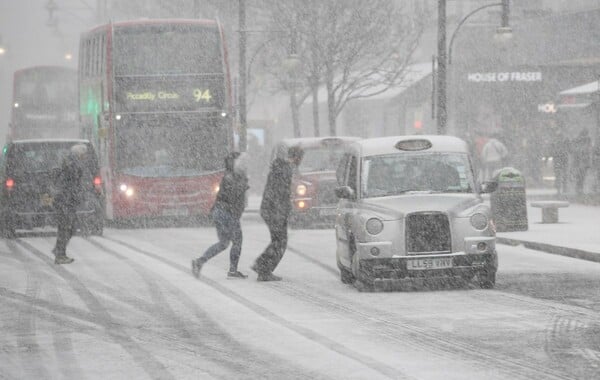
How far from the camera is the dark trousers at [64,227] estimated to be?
20750 millimetres

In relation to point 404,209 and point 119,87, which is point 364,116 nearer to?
point 119,87

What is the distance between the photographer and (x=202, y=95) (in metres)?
30.5

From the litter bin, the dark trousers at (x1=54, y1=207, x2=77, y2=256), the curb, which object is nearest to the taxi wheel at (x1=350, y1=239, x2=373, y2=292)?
the curb

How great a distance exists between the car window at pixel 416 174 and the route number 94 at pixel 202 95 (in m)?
13.1

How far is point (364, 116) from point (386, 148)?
144 feet

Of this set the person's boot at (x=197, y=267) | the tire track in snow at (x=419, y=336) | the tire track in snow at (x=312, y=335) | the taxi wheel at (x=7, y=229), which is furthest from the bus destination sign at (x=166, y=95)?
the tire track in snow at (x=419, y=336)

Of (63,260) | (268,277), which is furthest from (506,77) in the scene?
(268,277)

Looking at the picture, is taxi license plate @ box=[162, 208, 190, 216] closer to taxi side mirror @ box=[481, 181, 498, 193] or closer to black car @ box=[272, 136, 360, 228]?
black car @ box=[272, 136, 360, 228]

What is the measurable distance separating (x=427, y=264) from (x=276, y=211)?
2400 millimetres

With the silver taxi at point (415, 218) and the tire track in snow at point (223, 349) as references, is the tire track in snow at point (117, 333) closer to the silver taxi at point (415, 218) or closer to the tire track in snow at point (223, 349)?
the tire track in snow at point (223, 349)

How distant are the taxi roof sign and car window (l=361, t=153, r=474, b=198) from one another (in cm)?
8

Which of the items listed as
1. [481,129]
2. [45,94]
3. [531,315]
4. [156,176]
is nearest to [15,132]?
[45,94]

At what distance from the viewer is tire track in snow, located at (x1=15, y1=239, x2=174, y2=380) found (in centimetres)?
1046

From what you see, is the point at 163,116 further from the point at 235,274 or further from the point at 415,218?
the point at 415,218
